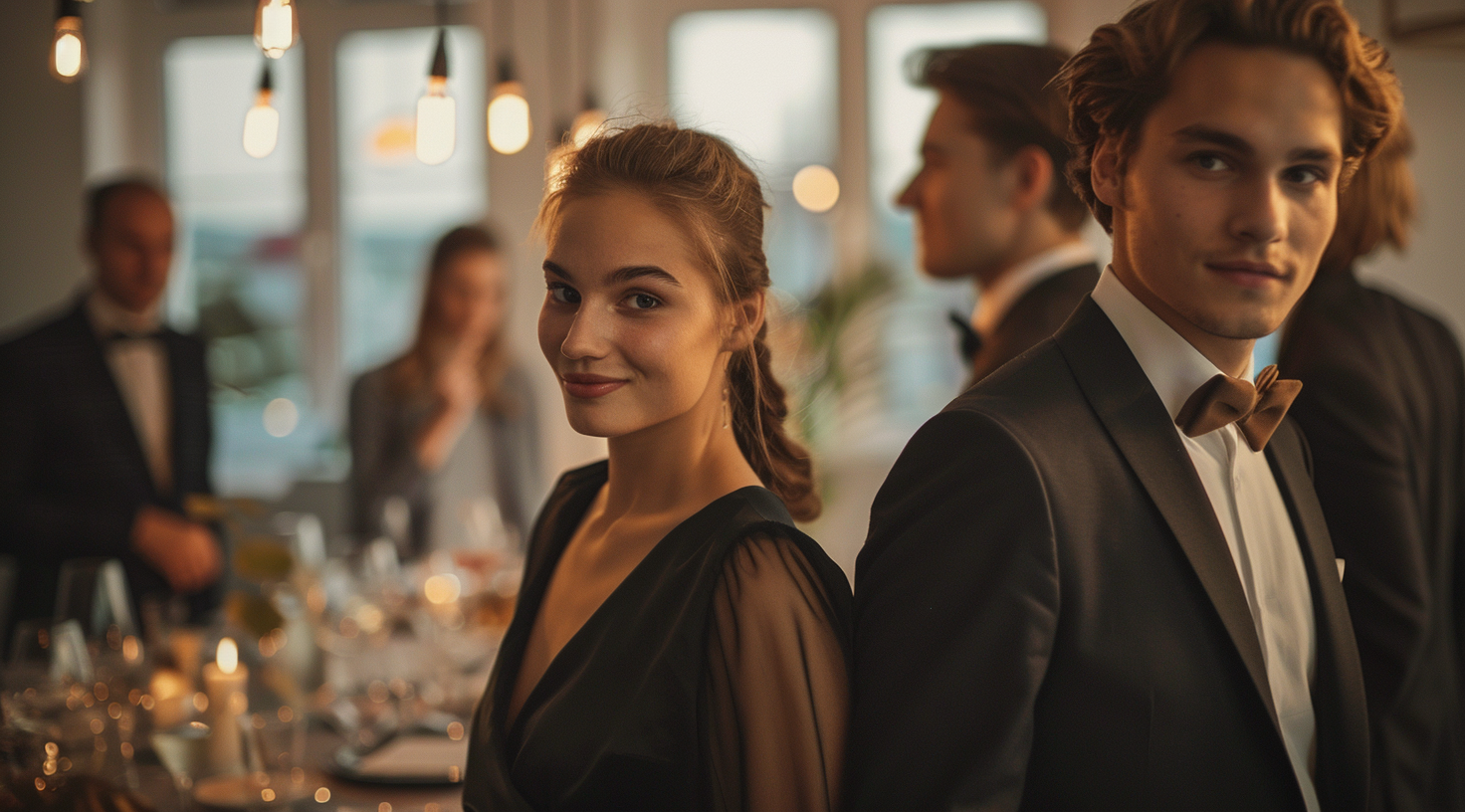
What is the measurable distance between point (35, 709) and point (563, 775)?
118 centimetres

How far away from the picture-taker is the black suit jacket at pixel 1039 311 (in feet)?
6.91

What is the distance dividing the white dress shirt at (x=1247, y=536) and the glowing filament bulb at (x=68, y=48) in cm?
169

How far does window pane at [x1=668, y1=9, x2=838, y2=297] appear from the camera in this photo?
5852 millimetres

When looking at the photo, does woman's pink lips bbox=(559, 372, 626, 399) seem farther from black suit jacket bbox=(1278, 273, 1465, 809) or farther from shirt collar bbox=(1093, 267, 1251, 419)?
black suit jacket bbox=(1278, 273, 1465, 809)

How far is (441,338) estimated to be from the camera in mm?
4051

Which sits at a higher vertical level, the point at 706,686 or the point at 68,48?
the point at 68,48

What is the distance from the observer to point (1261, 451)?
131 cm

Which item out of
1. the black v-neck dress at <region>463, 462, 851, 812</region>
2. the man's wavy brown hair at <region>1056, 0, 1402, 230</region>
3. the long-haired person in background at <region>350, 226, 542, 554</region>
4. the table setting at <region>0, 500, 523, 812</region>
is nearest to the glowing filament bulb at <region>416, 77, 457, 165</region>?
the table setting at <region>0, 500, 523, 812</region>

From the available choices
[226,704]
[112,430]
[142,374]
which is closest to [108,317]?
[142,374]

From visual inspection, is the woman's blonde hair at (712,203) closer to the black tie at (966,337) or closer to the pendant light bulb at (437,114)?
the black tie at (966,337)

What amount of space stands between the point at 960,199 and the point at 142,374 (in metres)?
2.82

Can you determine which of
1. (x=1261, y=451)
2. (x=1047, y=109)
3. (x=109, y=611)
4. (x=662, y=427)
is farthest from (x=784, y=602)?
(x=109, y=611)

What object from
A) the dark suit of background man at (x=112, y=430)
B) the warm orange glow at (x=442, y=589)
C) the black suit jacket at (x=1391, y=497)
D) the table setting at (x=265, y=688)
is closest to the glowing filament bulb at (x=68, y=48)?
the table setting at (x=265, y=688)

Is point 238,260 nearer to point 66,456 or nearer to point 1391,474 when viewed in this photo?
point 66,456
